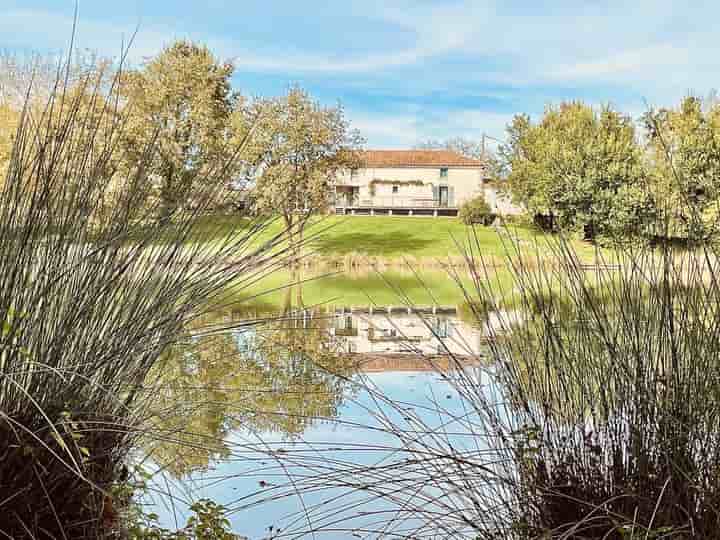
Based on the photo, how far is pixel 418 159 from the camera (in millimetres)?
32531

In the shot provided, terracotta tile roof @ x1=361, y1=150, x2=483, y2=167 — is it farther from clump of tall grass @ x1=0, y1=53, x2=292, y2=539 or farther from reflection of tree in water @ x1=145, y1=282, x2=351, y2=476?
clump of tall grass @ x1=0, y1=53, x2=292, y2=539

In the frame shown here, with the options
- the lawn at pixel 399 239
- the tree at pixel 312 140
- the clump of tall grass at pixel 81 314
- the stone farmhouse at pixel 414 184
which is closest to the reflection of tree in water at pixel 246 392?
the clump of tall grass at pixel 81 314

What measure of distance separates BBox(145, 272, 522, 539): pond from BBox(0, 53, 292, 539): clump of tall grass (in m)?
0.12

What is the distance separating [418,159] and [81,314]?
103 ft

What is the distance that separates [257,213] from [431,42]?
32.0 meters

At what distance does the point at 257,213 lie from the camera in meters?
2.14

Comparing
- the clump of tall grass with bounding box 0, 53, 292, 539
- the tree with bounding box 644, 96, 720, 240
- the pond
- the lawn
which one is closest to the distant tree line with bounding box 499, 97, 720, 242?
the tree with bounding box 644, 96, 720, 240

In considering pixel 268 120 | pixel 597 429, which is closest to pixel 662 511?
pixel 597 429

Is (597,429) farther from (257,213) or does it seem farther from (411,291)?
(411,291)

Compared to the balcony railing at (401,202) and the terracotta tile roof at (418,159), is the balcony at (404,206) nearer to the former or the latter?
the balcony railing at (401,202)

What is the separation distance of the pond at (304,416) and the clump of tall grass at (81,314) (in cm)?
12

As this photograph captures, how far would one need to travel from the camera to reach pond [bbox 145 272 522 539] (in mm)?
1705

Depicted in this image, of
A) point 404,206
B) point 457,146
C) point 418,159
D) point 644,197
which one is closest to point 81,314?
point 644,197

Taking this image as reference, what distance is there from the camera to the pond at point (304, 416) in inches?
67.1
